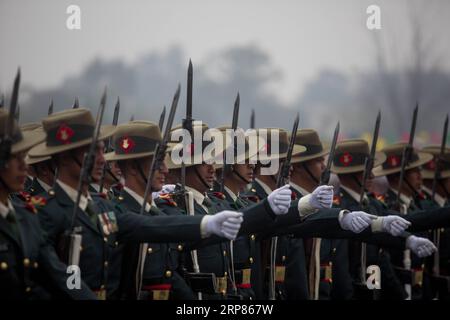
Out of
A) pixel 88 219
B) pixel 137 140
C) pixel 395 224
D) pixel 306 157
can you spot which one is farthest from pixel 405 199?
pixel 88 219

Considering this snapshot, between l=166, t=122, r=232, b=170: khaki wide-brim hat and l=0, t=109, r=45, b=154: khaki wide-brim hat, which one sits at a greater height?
l=0, t=109, r=45, b=154: khaki wide-brim hat

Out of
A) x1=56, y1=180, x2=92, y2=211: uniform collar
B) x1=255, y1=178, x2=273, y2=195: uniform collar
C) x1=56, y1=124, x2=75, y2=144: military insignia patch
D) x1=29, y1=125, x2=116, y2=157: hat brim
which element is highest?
x1=56, y1=124, x2=75, y2=144: military insignia patch

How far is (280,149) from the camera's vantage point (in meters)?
11.7

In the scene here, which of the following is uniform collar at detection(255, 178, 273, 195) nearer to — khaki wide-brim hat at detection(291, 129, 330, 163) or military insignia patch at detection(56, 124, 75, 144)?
khaki wide-brim hat at detection(291, 129, 330, 163)

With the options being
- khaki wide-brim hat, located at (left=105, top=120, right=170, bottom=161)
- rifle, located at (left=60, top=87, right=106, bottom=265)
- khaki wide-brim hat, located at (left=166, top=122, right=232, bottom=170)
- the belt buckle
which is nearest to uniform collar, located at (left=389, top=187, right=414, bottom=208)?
the belt buckle

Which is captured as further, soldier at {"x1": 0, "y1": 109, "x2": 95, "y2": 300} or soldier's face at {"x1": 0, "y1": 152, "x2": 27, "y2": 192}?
soldier's face at {"x1": 0, "y1": 152, "x2": 27, "y2": 192}

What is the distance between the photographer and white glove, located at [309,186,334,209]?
9094 millimetres

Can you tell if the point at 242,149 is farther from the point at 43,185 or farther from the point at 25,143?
the point at 25,143

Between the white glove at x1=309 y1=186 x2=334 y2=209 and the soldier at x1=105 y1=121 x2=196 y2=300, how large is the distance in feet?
4.24

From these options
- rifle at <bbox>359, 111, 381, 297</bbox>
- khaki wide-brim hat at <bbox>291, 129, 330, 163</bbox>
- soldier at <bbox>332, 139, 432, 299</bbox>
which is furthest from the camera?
soldier at <bbox>332, 139, 432, 299</bbox>

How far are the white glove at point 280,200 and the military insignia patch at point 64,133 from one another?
65.2 inches

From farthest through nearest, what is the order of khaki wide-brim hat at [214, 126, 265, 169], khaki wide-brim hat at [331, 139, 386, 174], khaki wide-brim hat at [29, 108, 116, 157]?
khaki wide-brim hat at [331, 139, 386, 174] < khaki wide-brim hat at [214, 126, 265, 169] < khaki wide-brim hat at [29, 108, 116, 157]

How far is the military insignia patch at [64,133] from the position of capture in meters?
8.30

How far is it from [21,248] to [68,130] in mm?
1263
